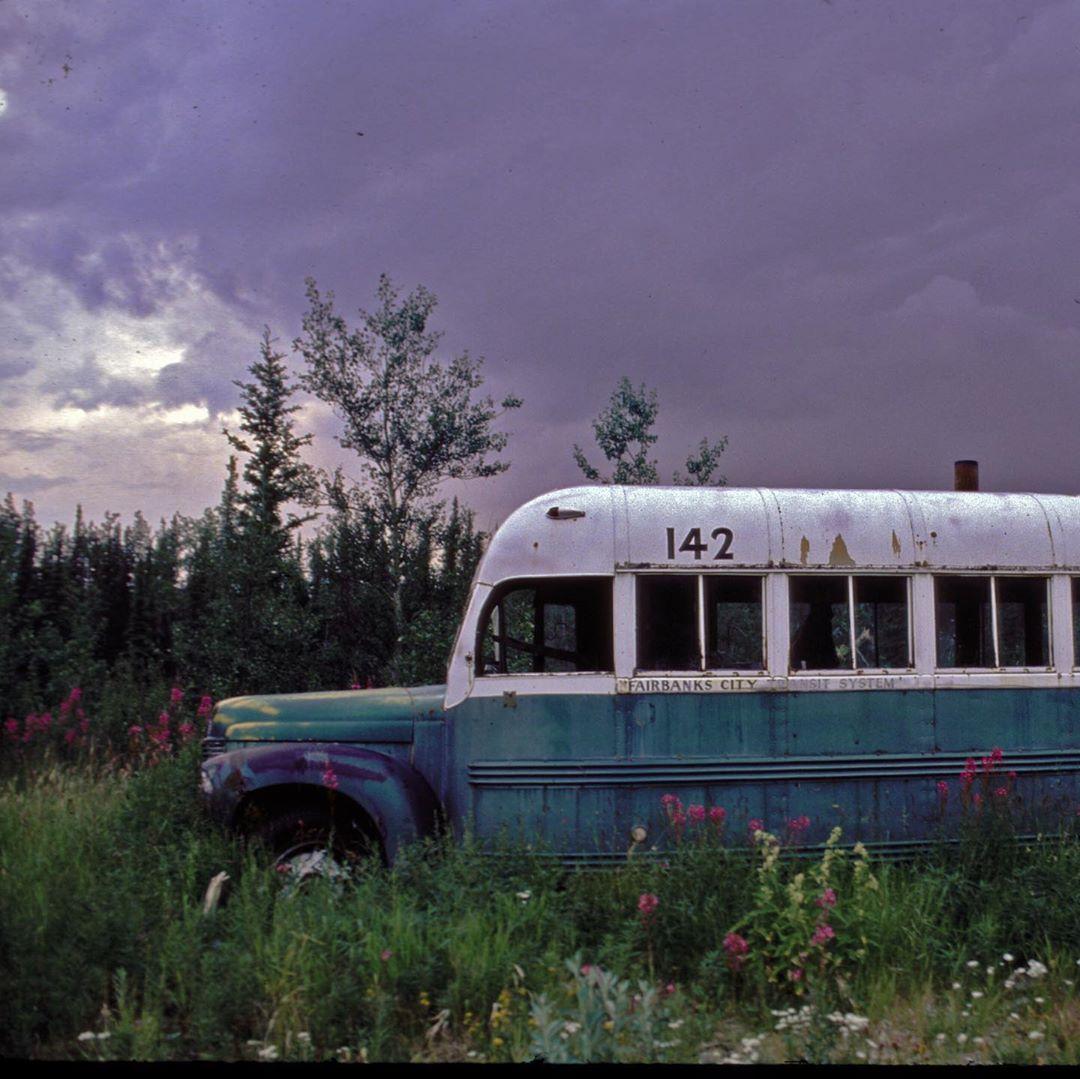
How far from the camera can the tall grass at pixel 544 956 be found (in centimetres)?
378

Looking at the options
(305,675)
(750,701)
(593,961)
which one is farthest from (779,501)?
(305,675)

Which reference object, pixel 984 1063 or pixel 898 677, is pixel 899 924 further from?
pixel 898 677

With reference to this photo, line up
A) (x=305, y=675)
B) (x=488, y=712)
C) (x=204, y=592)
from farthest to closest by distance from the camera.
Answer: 1. (x=204, y=592)
2. (x=305, y=675)
3. (x=488, y=712)

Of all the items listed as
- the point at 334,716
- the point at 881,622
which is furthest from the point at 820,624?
the point at 334,716

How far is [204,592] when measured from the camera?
561 inches

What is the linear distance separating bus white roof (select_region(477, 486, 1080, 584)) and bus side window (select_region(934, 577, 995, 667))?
13cm

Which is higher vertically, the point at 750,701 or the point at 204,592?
the point at 204,592

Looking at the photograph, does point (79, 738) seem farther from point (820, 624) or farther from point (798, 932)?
point (798, 932)

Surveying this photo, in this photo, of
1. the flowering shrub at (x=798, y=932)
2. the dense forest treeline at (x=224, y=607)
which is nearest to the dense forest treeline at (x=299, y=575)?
the dense forest treeline at (x=224, y=607)

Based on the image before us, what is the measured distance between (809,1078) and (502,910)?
83.6 inches

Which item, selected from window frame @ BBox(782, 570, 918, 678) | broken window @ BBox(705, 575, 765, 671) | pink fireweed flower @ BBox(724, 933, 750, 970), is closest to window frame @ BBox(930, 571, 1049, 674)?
window frame @ BBox(782, 570, 918, 678)

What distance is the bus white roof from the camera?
5762 millimetres

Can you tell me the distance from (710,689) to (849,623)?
965 millimetres

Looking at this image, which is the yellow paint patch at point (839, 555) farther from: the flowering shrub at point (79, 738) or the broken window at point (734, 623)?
the flowering shrub at point (79, 738)
